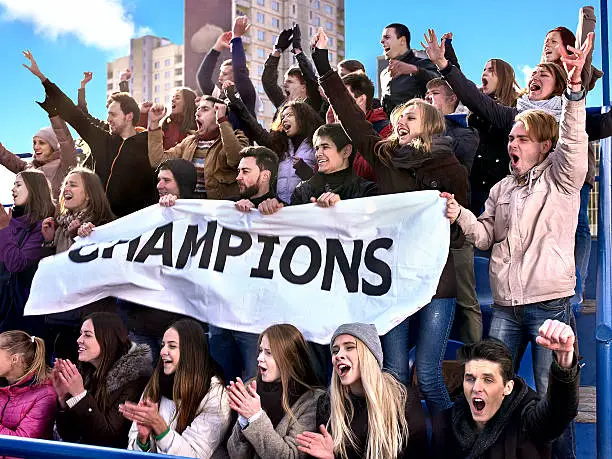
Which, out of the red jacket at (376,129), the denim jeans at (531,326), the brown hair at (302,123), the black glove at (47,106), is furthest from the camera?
the black glove at (47,106)

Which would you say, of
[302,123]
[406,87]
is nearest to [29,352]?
[302,123]

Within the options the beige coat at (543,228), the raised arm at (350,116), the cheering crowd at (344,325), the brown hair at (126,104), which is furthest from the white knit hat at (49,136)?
the beige coat at (543,228)

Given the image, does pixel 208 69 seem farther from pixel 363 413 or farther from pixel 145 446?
pixel 363 413

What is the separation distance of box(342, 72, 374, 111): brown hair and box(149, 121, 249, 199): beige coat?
0.86 m

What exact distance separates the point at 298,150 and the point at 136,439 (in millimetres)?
2255

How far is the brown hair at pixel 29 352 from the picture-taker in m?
4.50

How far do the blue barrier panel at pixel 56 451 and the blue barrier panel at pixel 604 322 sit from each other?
1.87 metres

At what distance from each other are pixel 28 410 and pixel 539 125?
3093mm

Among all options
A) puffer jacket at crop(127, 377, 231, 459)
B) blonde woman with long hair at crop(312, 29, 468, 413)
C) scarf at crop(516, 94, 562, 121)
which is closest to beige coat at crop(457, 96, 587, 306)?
blonde woman with long hair at crop(312, 29, 468, 413)

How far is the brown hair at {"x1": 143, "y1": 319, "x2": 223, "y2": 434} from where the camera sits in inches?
154

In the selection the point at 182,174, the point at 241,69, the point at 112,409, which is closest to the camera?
the point at 112,409

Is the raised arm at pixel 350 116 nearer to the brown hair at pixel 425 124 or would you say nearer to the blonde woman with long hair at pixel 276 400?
the brown hair at pixel 425 124

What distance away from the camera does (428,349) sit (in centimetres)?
388

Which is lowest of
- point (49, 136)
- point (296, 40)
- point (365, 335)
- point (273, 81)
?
point (365, 335)
